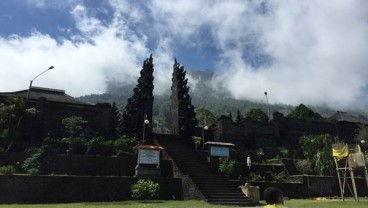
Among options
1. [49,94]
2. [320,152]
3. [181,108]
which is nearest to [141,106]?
[181,108]

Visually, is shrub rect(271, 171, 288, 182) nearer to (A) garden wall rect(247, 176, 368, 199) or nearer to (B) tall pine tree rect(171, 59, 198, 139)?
(A) garden wall rect(247, 176, 368, 199)

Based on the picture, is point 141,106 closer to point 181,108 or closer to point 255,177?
point 181,108

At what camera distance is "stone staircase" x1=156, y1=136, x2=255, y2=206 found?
73.8 ft

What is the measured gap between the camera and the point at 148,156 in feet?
85.9

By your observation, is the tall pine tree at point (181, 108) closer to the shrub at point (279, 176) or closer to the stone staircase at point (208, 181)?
the stone staircase at point (208, 181)

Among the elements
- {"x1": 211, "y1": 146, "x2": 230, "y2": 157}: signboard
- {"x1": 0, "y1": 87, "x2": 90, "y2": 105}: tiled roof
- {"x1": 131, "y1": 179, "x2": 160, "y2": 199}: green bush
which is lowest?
{"x1": 131, "y1": 179, "x2": 160, "y2": 199}: green bush

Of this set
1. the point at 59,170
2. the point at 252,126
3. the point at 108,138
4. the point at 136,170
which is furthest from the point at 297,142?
the point at 59,170

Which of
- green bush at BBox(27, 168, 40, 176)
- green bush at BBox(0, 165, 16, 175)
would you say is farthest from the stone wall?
green bush at BBox(0, 165, 16, 175)

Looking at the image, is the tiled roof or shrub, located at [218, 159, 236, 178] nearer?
shrub, located at [218, 159, 236, 178]

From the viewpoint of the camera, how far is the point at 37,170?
76.2 feet

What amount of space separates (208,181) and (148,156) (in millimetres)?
4446

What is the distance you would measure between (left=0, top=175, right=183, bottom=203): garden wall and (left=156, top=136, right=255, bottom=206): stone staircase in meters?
1.99

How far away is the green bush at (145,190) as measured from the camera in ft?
75.0

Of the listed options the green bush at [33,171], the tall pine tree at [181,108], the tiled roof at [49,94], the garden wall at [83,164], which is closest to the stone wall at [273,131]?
the tall pine tree at [181,108]
